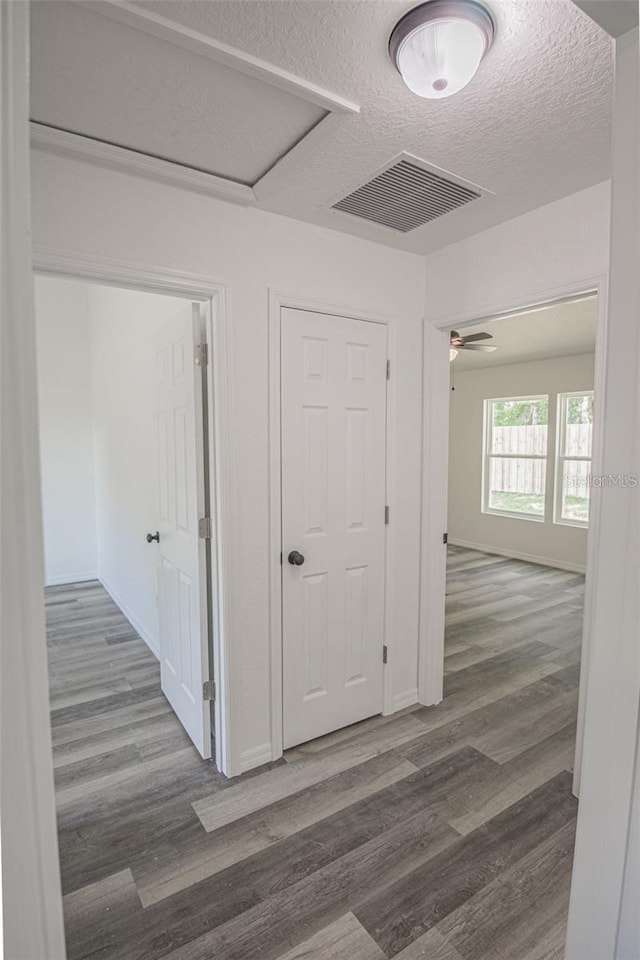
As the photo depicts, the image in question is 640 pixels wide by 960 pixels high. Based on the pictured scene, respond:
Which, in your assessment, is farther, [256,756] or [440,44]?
[256,756]

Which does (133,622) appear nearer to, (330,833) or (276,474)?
(276,474)

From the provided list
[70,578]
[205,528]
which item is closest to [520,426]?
[205,528]

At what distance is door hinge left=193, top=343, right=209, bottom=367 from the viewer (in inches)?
82.4

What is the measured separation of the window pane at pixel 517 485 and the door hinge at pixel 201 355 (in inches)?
206

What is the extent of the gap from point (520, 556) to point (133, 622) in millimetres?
4891

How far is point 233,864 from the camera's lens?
5.60ft

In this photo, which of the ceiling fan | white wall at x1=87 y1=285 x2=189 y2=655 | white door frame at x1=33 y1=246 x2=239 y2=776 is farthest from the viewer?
the ceiling fan

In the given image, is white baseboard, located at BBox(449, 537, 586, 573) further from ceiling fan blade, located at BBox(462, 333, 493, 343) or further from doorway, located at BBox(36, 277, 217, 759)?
doorway, located at BBox(36, 277, 217, 759)

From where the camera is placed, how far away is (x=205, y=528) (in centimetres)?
216

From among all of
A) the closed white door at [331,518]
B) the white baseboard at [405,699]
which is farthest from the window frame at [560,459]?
the closed white door at [331,518]

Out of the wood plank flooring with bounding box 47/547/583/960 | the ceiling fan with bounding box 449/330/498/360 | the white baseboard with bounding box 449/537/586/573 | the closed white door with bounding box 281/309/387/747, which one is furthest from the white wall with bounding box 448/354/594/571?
the closed white door with bounding box 281/309/387/747

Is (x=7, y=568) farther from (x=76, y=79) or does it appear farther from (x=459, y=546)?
(x=459, y=546)

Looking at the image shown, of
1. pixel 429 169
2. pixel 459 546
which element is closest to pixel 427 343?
pixel 429 169

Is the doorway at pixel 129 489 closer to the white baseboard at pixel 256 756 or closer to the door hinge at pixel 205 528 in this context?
the door hinge at pixel 205 528
